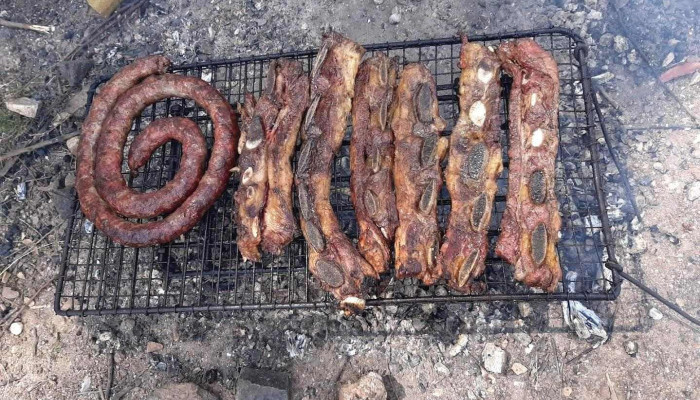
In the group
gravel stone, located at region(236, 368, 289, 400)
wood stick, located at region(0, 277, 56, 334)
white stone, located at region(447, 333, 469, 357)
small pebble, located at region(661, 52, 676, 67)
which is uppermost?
small pebble, located at region(661, 52, 676, 67)

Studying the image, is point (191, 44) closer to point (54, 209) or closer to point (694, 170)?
point (54, 209)

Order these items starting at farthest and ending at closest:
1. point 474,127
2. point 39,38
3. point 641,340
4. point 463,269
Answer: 1. point 39,38
2. point 641,340
3. point 474,127
4. point 463,269

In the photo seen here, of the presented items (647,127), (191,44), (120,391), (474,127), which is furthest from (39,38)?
(647,127)

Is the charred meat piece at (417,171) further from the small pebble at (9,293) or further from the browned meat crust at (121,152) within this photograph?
the small pebble at (9,293)

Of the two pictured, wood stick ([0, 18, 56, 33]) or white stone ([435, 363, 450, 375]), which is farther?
wood stick ([0, 18, 56, 33])

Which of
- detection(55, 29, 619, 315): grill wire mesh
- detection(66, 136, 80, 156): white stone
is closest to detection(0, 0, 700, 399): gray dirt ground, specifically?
detection(66, 136, 80, 156): white stone

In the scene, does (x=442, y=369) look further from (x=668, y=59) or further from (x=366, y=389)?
(x=668, y=59)

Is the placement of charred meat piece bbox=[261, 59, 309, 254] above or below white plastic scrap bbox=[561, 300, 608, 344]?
above

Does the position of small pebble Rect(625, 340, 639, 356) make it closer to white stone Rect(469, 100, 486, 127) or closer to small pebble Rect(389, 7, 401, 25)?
white stone Rect(469, 100, 486, 127)
